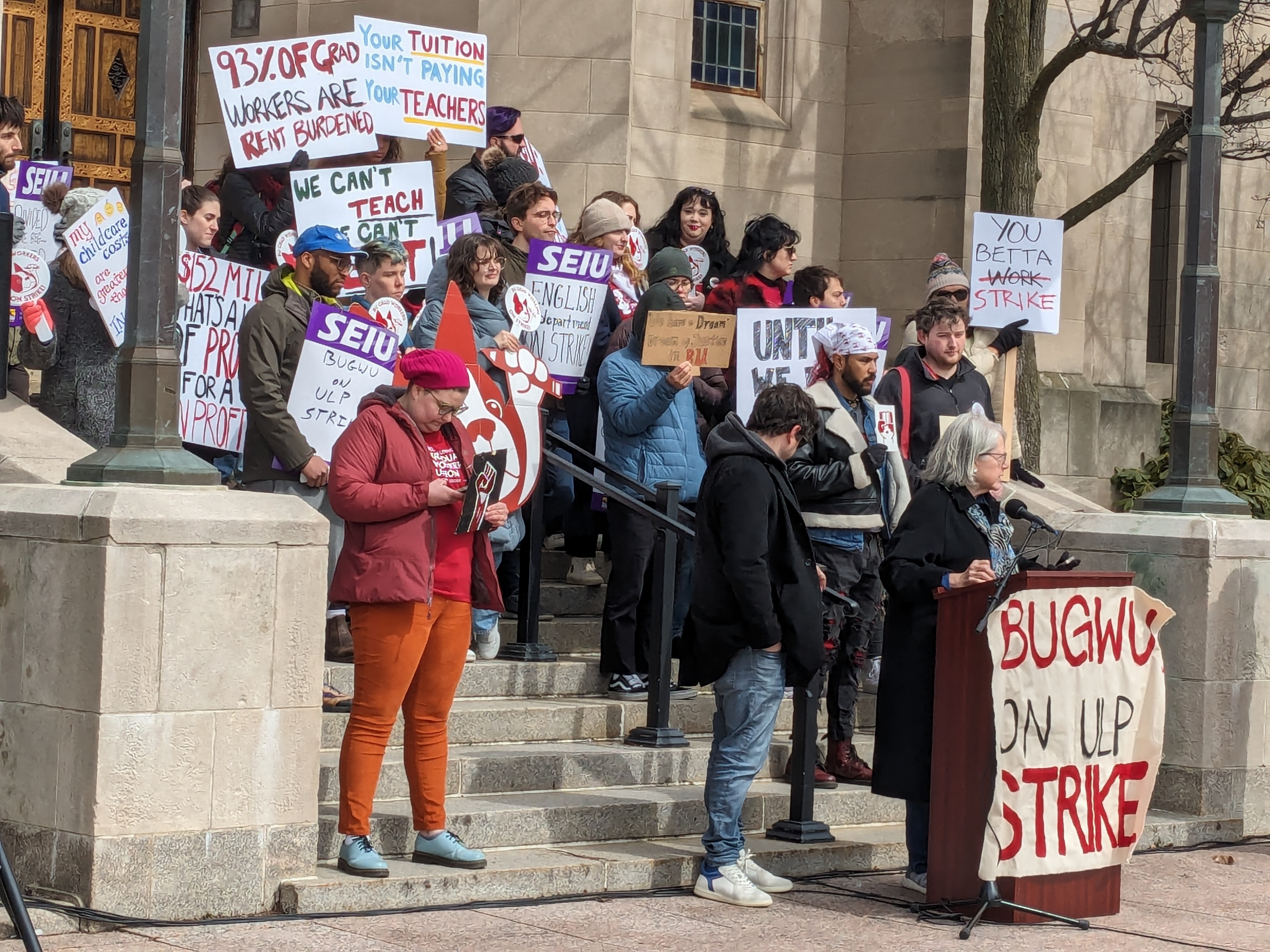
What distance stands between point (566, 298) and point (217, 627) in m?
3.83

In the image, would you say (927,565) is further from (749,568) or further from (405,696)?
(405,696)

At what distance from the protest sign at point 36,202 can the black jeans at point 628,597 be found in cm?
323

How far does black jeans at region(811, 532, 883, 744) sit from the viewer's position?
9078 mm

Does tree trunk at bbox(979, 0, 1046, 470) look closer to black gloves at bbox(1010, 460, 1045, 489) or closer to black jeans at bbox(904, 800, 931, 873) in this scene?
black gloves at bbox(1010, 460, 1045, 489)

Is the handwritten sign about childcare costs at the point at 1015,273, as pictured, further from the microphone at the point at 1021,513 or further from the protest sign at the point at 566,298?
the microphone at the point at 1021,513

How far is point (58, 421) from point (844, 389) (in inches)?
141

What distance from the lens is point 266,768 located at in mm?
7125

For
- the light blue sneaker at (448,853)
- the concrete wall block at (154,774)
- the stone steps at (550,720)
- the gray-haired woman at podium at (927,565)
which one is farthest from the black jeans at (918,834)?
the concrete wall block at (154,774)

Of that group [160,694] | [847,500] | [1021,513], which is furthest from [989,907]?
[160,694]

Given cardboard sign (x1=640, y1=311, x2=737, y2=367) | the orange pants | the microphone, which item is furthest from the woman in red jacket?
cardboard sign (x1=640, y1=311, x2=737, y2=367)

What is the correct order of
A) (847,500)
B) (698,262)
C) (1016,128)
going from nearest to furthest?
1. (847,500)
2. (698,262)
3. (1016,128)

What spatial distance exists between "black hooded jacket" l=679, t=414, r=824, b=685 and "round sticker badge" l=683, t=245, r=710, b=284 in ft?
12.4

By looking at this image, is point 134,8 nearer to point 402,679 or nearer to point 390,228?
point 390,228

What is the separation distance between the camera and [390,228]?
428 inches
